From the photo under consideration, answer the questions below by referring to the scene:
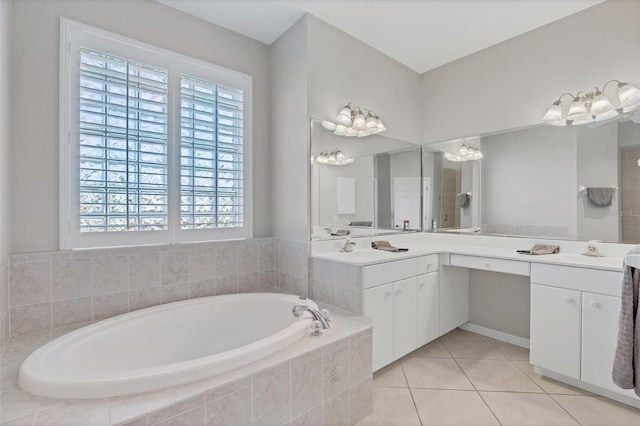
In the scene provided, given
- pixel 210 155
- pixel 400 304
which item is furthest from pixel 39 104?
pixel 400 304

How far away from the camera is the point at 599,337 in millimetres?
1796

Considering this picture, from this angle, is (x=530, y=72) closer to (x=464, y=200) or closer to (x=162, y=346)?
(x=464, y=200)

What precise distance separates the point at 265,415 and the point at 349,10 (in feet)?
8.60

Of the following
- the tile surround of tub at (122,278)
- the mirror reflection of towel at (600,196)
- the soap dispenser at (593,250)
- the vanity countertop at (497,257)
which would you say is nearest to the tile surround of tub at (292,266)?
the tile surround of tub at (122,278)

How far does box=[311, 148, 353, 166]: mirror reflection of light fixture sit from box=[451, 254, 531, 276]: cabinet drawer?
1219mm

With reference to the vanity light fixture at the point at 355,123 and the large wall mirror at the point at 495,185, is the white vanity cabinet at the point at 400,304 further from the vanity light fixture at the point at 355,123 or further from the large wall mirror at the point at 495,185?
the vanity light fixture at the point at 355,123

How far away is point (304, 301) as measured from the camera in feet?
6.54

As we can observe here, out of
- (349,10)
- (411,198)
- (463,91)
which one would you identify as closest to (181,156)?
(349,10)

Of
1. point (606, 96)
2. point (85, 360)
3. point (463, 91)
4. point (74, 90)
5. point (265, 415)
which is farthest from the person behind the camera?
point (463, 91)

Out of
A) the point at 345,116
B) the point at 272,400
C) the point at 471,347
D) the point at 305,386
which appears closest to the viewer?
the point at 272,400

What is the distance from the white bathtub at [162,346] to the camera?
108 cm

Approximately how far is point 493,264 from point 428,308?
1.99 ft

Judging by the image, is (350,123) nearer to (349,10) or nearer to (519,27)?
(349,10)

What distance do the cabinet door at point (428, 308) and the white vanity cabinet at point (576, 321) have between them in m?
0.66
